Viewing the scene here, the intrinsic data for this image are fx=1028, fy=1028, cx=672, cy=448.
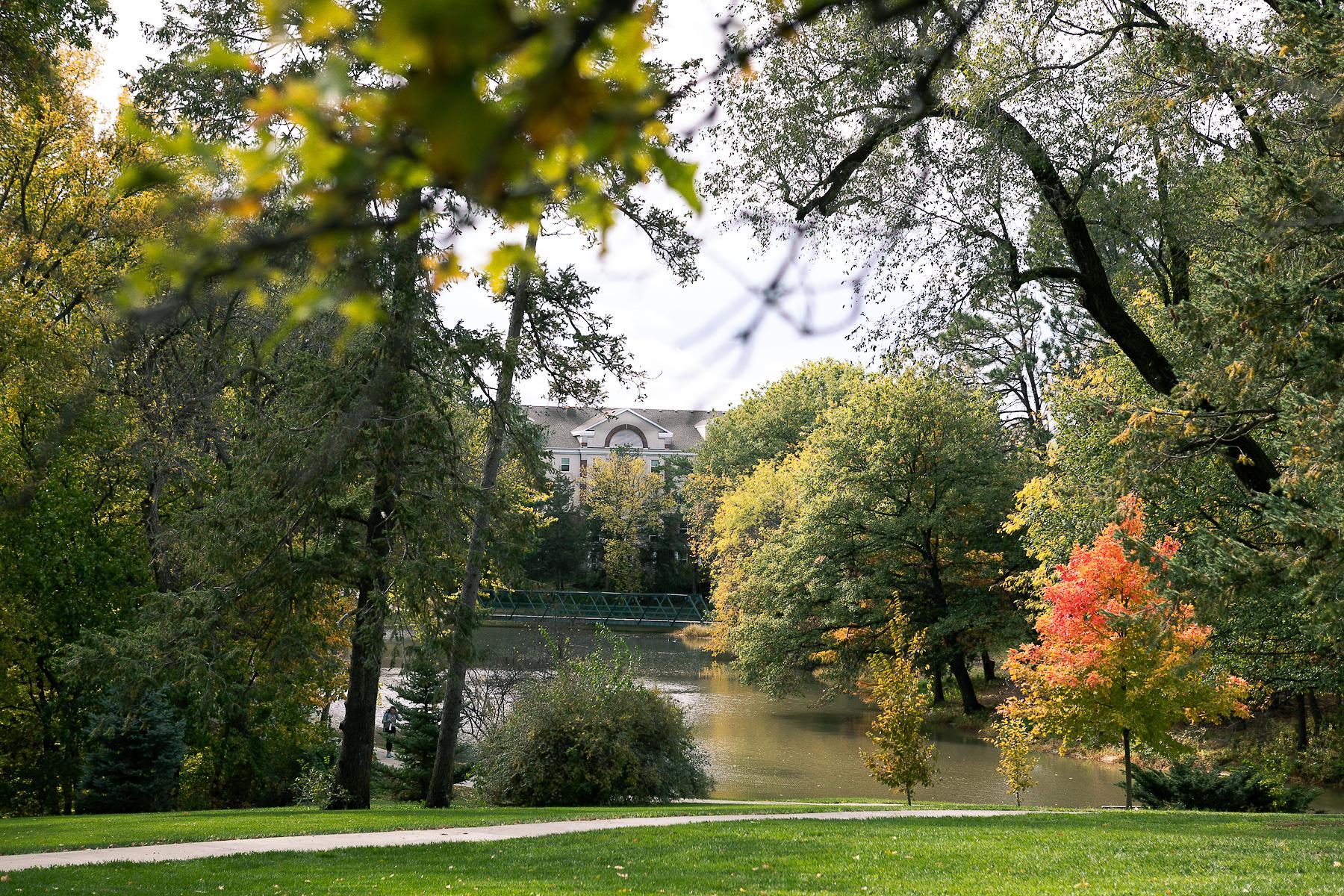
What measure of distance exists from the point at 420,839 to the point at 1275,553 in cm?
900

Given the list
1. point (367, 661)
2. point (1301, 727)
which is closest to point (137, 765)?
point (367, 661)

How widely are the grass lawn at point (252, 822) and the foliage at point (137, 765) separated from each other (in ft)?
6.58

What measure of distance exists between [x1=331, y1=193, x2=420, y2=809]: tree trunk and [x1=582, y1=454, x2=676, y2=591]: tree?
3832 centimetres

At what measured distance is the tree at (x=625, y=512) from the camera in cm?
5488

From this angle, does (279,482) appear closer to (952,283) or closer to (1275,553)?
(952,283)

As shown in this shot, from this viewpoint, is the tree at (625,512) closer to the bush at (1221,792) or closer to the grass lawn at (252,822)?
the bush at (1221,792)

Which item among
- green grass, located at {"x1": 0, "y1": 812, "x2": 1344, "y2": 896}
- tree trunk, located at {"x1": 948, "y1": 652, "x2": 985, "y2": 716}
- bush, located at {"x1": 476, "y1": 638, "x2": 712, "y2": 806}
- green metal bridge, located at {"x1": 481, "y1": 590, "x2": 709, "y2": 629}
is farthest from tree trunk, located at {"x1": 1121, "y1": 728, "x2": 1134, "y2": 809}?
green metal bridge, located at {"x1": 481, "y1": 590, "x2": 709, "y2": 629}

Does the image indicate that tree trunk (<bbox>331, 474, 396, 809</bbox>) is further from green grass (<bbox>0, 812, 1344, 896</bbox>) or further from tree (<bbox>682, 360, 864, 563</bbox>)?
tree (<bbox>682, 360, 864, 563</bbox>)

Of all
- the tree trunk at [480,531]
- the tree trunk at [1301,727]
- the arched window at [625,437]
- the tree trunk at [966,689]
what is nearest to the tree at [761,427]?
the tree trunk at [966,689]

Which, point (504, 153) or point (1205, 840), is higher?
point (504, 153)

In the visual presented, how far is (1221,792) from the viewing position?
15.9 meters

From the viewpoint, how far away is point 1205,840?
32.3 ft

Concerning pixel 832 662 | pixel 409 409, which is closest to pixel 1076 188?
pixel 409 409

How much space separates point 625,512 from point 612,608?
704 cm
